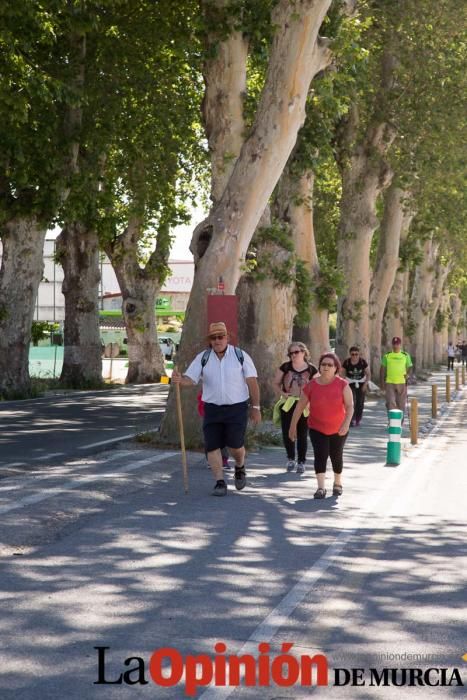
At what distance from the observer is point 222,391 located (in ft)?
44.4

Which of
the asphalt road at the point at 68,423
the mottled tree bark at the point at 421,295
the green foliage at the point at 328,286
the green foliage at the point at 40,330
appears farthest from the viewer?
the mottled tree bark at the point at 421,295

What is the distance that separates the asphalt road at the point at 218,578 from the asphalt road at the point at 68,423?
9.40 ft

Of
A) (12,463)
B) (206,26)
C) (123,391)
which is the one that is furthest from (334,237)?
(12,463)

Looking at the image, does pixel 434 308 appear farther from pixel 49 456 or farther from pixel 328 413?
pixel 328 413

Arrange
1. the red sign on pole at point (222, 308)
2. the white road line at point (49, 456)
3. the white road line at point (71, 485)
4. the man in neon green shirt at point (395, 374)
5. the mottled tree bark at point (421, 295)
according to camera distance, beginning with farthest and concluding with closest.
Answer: the mottled tree bark at point (421, 295), the man in neon green shirt at point (395, 374), the red sign on pole at point (222, 308), the white road line at point (49, 456), the white road line at point (71, 485)

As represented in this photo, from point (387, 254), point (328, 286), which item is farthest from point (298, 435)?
point (387, 254)

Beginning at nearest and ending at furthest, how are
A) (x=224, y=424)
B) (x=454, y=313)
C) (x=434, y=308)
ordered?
(x=224, y=424) → (x=434, y=308) → (x=454, y=313)

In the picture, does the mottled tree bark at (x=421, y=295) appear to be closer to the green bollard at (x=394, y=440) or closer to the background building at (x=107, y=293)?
the background building at (x=107, y=293)

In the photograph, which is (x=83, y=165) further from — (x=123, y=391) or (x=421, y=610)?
(x=421, y=610)

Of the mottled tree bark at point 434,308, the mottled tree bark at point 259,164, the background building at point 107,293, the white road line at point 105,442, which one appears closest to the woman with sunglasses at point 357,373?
the white road line at point 105,442

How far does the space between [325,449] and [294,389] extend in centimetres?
243

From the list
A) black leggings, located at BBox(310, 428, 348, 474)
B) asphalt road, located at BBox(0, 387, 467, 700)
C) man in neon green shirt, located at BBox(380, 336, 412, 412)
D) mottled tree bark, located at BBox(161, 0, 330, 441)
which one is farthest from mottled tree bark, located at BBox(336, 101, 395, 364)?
black leggings, located at BBox(310, 428, 348, 474)

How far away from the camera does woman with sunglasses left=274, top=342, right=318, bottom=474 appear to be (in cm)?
1627

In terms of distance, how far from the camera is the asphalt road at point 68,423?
18.2 m
